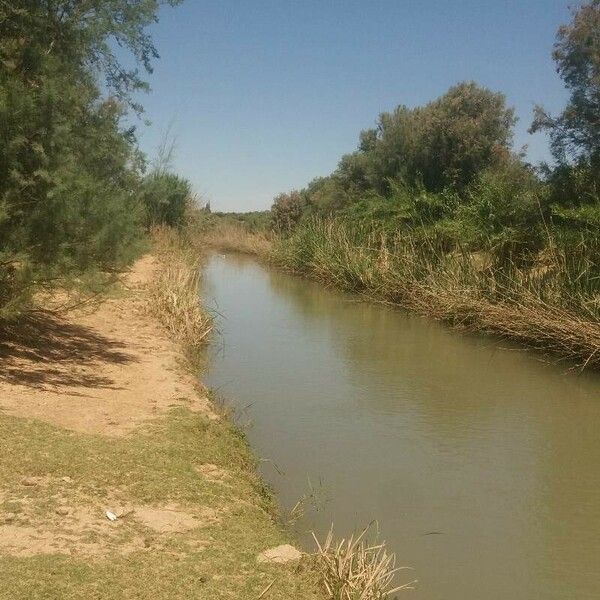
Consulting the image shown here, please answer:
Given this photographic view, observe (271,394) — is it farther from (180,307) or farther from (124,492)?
(124,492)

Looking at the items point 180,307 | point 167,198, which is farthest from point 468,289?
point 167,198

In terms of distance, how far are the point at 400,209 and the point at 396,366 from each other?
10925 mm

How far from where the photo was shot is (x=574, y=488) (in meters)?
8.02

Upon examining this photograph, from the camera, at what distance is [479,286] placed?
17.8 metres

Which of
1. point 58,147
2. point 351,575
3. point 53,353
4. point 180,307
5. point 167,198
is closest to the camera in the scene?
point 351,575

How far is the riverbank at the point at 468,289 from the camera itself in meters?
14.2

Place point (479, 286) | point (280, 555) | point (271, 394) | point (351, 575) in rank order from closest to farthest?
point (351, 575)
point (280, 555)
point (271, 394)
point (479, 286)

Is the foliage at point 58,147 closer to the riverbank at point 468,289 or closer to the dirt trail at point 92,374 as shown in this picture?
the dirt trail at point 92,374

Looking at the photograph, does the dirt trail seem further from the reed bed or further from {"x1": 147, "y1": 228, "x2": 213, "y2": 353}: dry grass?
the reed bed

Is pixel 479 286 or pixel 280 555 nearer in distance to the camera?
pixel 280 555

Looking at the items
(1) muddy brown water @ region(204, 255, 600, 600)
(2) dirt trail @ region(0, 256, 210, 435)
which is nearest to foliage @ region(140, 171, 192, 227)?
(1) muddy brown water @ region(204, 255, 600, 600)

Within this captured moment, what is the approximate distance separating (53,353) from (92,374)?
3.34 feet

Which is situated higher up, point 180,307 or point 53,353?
point 180,307

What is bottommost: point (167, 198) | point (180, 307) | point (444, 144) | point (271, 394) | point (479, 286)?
point (271, 394)
